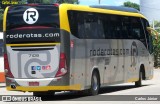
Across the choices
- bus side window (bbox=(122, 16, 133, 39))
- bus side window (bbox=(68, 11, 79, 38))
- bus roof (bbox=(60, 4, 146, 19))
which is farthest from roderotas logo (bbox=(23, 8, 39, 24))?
bus side window (bbox=(122, 16, 133, 39))

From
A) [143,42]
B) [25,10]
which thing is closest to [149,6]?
[143,42]

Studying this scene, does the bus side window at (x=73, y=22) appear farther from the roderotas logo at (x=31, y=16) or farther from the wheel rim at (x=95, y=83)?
the wheel rim at (x=95, y=83)

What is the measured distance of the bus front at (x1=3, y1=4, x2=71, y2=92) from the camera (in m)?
18.8

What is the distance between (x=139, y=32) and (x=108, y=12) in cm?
364

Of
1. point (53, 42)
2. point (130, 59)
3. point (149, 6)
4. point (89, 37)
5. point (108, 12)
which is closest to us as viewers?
point (53, 42)

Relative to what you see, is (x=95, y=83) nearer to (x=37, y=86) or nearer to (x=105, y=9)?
(x=37, y=86)

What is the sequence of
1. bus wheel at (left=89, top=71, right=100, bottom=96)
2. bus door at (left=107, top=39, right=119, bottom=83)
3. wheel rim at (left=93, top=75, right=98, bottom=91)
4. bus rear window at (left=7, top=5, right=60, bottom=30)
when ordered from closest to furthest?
bus rear window at (left=7, top=5, right=60, bottom=30)
bus wheel at (left=89, top=71, right=100, bottom=96)
wheel rim at (left=93, top=75, right=98, bottom=91)
bus door at (left=107, top=39, right=119, bottom=83)

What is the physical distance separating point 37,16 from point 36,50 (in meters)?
1.17

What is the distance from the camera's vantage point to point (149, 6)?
12138 cm

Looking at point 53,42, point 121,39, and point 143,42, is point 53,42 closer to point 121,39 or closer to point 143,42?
point 121,39

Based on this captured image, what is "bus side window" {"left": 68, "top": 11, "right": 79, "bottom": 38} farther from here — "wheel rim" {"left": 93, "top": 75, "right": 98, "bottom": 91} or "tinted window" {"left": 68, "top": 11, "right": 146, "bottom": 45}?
"wheel rim" {"left": 93, "top": 75, "right": 98, "bottom": 91}

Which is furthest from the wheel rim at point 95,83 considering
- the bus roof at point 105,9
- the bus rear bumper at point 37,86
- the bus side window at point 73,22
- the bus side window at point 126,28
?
the bus side window at point 126,28

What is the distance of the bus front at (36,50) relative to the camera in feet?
61.5

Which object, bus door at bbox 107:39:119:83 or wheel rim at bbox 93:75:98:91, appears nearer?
wheel rim at bbox 93:75:98:91
